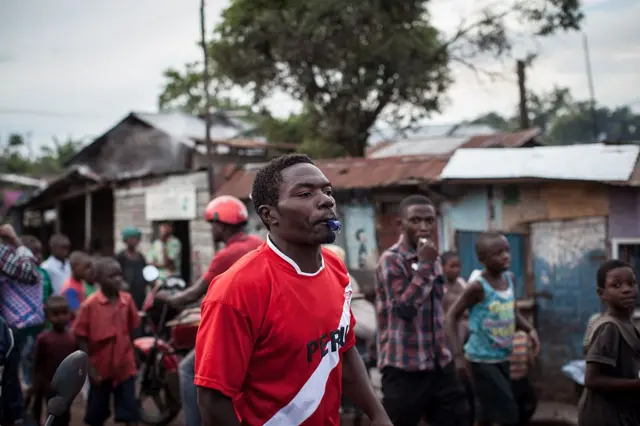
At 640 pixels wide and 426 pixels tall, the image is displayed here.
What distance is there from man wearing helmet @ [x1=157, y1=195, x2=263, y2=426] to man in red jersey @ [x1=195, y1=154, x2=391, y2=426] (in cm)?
245

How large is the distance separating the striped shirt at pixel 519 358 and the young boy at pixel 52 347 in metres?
3.94

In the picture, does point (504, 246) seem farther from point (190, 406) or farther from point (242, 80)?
point (242, 80)

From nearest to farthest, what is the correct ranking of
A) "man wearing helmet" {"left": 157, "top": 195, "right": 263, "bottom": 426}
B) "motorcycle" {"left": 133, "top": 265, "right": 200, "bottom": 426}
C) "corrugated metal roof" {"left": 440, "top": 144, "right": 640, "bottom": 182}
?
"man wearing helmet" {"left": 157, "top": 195, "right": 263, "bottom": 426} → "motorcycle" {"left": 133, "top": 265, "right": 200, "bottom": 426} → "corrugated metal roof" {"left": 440, "top": 144, "right": 640, "bottom": 182}

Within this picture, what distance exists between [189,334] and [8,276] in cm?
163

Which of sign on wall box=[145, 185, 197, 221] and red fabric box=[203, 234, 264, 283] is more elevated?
sign on wall box=[145, 185, 197, 221]

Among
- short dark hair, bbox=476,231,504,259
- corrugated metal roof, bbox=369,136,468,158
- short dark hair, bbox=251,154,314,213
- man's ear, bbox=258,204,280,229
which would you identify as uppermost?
corrugated metal roof, bbox=369,136,468,158

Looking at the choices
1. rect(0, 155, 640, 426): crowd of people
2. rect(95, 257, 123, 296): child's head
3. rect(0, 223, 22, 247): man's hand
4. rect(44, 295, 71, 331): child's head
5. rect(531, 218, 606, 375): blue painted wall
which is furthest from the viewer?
rect(531, 218, 606, 375): blue painted wall

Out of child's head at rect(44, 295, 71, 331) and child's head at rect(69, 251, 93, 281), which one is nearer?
child's head at rect(44, 295, 71, 331)

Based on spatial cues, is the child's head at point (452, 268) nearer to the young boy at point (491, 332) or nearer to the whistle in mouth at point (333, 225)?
the young boy at point (491, 332)

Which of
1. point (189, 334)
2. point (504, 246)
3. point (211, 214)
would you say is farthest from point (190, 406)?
point (504, 246)

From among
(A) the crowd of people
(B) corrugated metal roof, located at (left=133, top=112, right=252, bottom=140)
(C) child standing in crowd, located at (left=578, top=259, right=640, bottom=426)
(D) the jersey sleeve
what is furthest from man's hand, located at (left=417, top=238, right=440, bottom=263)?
(B) corrugated metal roof, located at (left=133, top=112, right=252, bottom=140)

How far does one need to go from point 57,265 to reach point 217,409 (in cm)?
706

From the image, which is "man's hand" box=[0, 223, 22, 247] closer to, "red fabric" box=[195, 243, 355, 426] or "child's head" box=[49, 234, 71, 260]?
"child's head" box=[49, 234, 71, 260]

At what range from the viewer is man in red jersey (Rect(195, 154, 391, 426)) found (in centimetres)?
265
